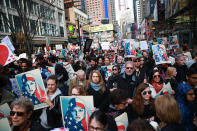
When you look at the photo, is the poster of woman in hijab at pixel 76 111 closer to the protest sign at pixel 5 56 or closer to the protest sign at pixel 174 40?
the protest sign at pixel 5 56

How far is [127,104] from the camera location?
2652mm

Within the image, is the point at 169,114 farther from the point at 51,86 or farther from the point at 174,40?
the point at 174,40

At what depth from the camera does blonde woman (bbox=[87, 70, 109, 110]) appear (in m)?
3.39

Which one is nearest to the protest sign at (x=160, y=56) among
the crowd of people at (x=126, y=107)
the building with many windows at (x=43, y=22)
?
the crowd of people at (x=126, y=107)

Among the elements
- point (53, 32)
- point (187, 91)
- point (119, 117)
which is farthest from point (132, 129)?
point (53, 32)

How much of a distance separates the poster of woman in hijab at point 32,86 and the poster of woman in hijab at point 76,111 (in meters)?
0.70

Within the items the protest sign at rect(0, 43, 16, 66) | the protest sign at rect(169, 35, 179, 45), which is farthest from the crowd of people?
the protest sign at rect(169, 35, 179, 45)

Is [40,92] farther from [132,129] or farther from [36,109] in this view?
[132,129]

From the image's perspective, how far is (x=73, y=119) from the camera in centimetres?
261

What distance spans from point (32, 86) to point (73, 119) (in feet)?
3.94

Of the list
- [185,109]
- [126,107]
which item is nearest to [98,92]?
[126,107]

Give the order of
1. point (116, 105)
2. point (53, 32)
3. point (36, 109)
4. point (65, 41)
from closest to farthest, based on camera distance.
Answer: point (116, 105), point (36, 109), point (53, 32), point (65, 41)

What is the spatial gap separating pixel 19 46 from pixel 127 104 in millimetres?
16392

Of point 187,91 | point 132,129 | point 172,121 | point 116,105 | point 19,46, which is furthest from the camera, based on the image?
point 19,46
